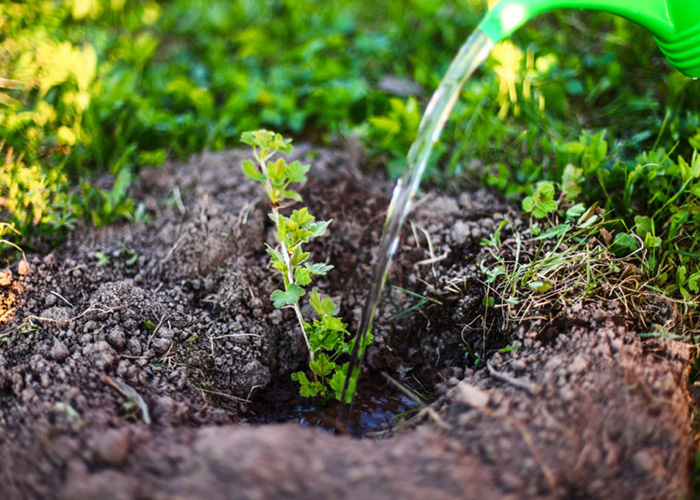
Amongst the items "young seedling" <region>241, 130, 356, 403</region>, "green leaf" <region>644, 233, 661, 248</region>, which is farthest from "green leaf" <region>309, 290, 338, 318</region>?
"green leaf" <region>644, 233, 661, 248</region>

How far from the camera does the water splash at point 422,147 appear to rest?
1519 mm

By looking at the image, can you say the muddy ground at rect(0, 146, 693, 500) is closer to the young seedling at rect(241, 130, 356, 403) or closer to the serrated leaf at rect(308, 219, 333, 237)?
the young seedling at rect(241, 130, 356, 403)

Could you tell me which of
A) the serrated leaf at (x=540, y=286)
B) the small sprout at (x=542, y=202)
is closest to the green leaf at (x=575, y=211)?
the small sprout at (x=542, y=202)

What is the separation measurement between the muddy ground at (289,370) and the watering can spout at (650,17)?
2.54 ft

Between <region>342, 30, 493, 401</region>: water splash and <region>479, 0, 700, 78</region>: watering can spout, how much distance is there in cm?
6

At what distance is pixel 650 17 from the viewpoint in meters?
1.69

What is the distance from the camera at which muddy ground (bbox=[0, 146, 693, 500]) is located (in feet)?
4.03

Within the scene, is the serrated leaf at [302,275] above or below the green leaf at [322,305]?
above

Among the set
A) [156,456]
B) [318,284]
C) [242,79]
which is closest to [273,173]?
[318,284]

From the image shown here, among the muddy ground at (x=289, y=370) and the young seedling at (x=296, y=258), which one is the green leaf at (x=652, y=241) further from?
the young seedling at (x=296, y=258)

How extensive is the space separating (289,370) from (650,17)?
66.9 inches

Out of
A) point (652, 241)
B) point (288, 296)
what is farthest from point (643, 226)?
point (288, 296)

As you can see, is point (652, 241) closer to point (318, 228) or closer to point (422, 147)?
point (422, 147)

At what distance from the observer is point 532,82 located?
262 centimetres
